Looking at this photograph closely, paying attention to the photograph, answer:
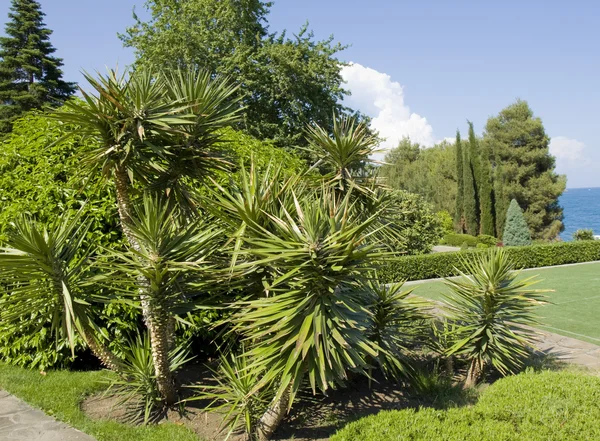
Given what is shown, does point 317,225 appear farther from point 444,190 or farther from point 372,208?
point 444,190

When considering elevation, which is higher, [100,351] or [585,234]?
[585,234]

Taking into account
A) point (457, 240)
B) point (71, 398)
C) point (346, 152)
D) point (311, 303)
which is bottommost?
point (71, 398)

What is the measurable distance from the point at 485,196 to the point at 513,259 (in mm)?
12760

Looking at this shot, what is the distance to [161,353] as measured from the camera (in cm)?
463

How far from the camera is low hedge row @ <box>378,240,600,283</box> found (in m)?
15.6

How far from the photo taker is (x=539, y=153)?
32781 mm

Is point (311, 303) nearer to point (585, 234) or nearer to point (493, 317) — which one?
point (493, 317)

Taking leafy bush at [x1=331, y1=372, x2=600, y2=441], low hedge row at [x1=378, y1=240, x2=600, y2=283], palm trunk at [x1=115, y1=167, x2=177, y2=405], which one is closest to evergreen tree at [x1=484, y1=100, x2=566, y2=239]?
low hedge row at [x1=378, y1=240, x2=600, y2=283]

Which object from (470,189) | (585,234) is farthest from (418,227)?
(470,189)

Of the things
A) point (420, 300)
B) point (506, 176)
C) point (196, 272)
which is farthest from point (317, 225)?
point (506, 176)

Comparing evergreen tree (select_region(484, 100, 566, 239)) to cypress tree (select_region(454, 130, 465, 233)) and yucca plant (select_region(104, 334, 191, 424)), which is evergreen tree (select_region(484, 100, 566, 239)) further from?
yucca plant (select_region(104, 334, 191, 424))

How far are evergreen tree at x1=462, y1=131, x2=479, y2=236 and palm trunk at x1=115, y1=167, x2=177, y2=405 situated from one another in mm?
29343

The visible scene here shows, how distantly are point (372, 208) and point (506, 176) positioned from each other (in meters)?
31.0

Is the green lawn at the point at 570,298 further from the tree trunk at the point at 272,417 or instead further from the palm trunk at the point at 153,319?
the palm trunk at the point at 153,319
